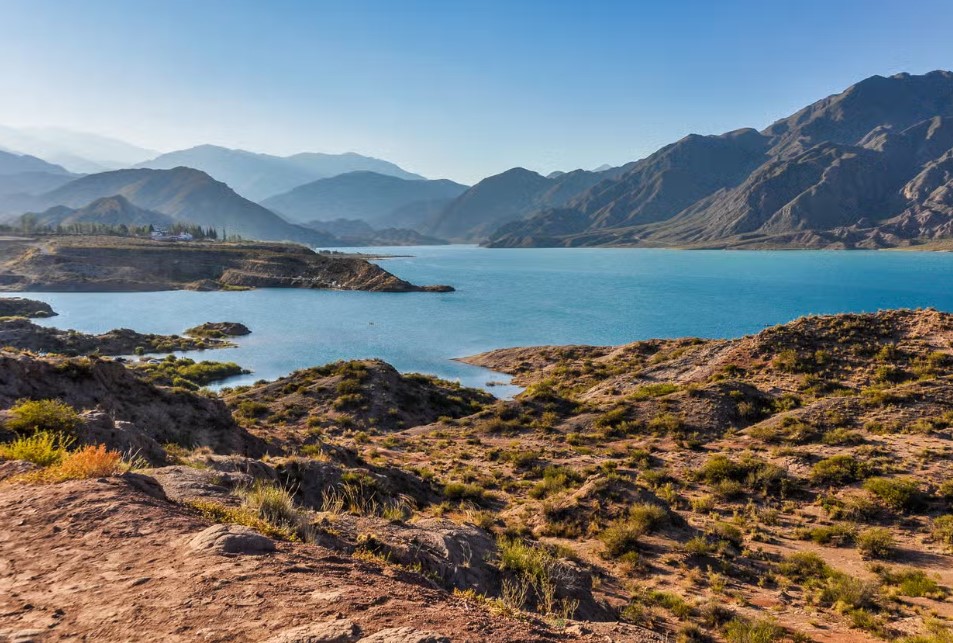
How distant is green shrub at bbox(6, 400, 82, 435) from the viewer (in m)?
14.3

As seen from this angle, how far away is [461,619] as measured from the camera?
6051 mm

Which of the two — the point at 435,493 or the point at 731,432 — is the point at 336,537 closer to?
the point at 435,493

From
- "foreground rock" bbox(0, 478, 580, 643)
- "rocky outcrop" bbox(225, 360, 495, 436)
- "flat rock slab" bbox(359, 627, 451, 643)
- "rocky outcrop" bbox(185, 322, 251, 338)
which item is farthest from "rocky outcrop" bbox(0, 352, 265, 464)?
"rocky outcrop" bbox(185, 322, 251, 338)

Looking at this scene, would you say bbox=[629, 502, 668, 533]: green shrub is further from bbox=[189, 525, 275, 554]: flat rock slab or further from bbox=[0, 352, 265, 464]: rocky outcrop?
bbox=[0, 352, 265, 464]: rocky outcrop

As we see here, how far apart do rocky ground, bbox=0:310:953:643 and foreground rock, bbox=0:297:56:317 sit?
259 feet

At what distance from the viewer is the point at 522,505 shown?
74.3 feet

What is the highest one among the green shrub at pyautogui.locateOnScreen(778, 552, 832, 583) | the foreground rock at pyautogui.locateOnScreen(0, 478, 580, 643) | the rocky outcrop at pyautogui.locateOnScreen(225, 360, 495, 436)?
the foreground rock at pyautogui.locateOnScreen(0, 478, 580, 643)

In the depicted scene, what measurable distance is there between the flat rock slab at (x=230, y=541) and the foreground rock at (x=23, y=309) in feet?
384

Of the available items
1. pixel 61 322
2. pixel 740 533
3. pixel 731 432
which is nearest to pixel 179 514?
pixel 740 533

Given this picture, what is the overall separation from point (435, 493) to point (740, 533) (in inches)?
482

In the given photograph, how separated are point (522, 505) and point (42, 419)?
682 inches

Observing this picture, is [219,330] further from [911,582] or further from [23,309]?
[911,582]

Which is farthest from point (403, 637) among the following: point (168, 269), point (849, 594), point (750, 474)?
point (168, 269)

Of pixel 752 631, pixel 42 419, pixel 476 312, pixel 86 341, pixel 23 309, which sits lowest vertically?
pixel 86 341
